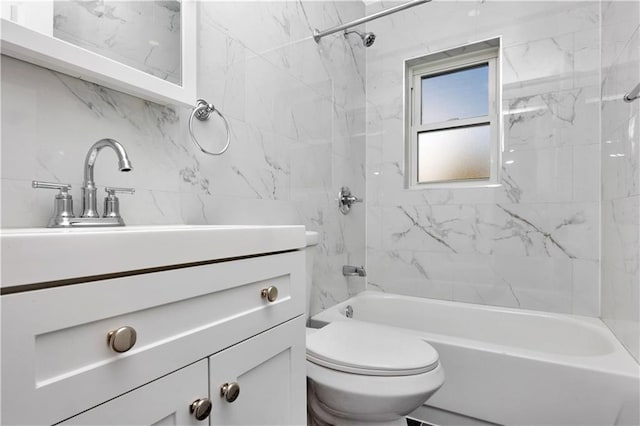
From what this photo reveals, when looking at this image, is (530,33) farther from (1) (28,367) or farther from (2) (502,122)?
(1) (28,367)

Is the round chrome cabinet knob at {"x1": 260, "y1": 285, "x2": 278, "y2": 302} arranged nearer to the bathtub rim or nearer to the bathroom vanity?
the bathroom vanity

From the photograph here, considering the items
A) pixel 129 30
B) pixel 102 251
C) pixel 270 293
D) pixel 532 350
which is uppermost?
pixel 129 30

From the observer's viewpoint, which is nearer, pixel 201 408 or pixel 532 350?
pixel 201 408

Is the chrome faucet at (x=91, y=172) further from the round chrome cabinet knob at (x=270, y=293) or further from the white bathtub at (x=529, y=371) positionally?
the white bathtub at (x=529, y=371)

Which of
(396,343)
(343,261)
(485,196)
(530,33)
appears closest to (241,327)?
(396,343)

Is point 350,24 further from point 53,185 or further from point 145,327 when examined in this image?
point 145,327

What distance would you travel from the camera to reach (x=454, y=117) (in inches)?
89.3

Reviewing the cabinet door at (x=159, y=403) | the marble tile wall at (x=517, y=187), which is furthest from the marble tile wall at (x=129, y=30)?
the marble tile wall at (x=517, y=187)

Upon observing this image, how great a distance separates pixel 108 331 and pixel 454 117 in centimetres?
232

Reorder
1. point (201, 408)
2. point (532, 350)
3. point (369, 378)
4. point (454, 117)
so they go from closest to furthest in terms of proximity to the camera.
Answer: point (201, 408) → point (369, 378) → point (532, 350) → point (454, 117)

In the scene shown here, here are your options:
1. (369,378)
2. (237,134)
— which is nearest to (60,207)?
(237,134)

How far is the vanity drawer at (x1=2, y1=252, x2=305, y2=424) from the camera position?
1.24 ft

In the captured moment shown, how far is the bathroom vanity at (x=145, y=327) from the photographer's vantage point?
38cm

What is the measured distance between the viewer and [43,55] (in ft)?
2.36
